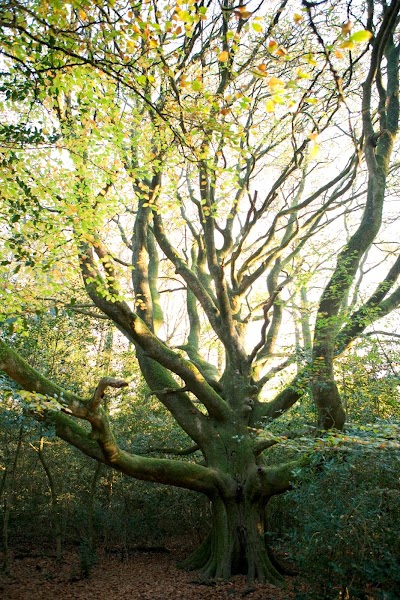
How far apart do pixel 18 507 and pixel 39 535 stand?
0.83 m

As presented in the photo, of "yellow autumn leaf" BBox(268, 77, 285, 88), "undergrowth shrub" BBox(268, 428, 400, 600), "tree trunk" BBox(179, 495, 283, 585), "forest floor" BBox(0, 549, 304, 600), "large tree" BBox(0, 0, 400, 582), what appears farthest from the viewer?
"tree trunk" BBox(179, 495, 283, 585)

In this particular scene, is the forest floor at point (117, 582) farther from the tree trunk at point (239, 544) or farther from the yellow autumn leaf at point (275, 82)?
the yellow autumn leaf at point (275, 82)

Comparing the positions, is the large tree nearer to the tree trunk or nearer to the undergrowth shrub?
the tree trunk

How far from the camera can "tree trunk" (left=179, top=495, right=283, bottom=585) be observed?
256 inches

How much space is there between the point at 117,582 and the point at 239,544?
2.24 meters

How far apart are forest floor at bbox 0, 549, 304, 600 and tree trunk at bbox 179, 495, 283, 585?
200mm

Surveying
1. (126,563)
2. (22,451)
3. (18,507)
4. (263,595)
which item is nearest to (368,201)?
(263,595)

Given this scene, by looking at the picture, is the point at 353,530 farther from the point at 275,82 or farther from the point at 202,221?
the point at 202,221

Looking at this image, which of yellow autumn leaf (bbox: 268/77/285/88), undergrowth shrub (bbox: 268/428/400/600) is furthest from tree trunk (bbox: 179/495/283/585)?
yellow autumn leaf (bbox: 268/77/285/88)

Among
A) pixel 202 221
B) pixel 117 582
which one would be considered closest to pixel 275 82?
pixel 202 221

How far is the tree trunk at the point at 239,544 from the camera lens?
6500 mm

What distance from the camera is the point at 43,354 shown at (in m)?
8.80

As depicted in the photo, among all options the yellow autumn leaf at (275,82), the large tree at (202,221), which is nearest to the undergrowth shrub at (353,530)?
the large tree at (202,221)

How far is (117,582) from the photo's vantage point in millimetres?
7156
